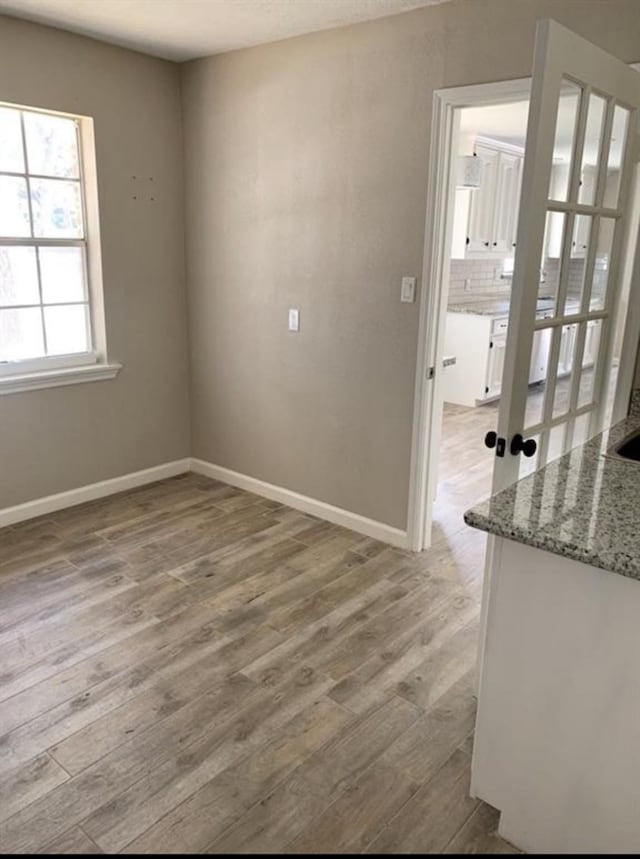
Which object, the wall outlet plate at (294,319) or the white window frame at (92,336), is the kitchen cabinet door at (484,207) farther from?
the white window frame at (92,336)

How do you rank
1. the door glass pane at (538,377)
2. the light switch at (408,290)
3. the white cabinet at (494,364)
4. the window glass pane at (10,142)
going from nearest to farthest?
the door glass pane at (538,377) < the light switch at (408,290) < the window glass pane at (10,142) < the white cabinet at (494,364)

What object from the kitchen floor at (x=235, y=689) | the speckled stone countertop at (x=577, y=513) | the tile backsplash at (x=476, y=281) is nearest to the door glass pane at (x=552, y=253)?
the speckled stone countertop at (x=577, y=513)

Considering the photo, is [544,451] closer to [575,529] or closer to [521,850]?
[575,529]

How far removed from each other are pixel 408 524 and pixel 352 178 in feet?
5.73

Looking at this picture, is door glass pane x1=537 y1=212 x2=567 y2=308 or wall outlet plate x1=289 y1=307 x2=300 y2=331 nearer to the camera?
door glass pane x1=537 y1=212 x2=567 y2=308

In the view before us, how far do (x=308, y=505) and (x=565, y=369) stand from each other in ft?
6.51

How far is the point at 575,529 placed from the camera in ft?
4.81

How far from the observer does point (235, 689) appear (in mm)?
2283

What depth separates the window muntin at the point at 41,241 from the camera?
3314 millimetres

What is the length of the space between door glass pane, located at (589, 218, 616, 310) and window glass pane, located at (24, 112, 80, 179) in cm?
280

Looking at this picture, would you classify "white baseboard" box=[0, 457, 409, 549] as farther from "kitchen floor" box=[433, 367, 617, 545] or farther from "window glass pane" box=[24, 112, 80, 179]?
"window glass pane" box=[24, 112, 80, 179]

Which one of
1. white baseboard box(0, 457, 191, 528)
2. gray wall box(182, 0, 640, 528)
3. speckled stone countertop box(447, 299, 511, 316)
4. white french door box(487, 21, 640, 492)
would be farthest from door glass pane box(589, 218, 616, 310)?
speckled stone countertop box(447, 299, 511, 316)

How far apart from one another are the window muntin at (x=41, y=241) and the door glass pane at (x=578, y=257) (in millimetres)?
2728

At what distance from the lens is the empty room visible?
5.43 ft
